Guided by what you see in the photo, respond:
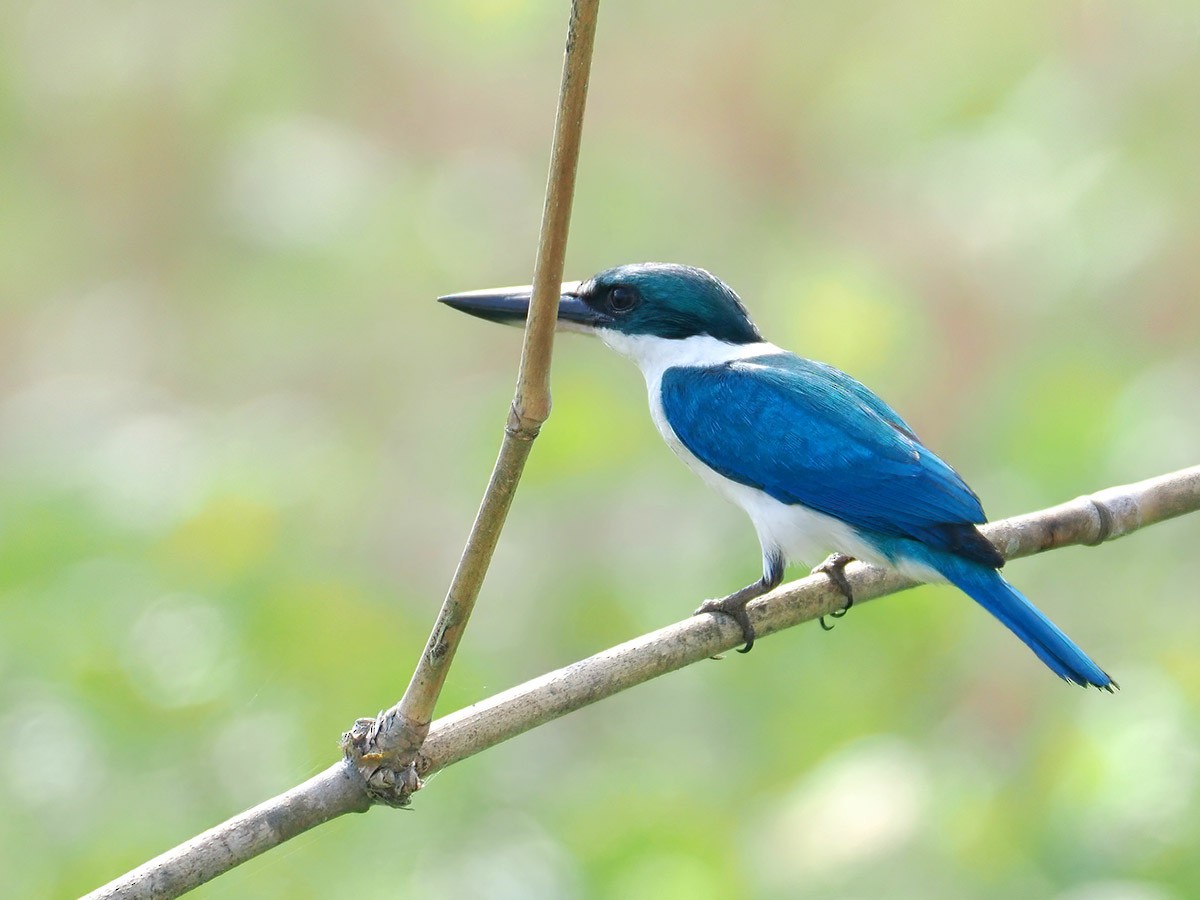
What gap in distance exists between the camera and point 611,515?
131 inches

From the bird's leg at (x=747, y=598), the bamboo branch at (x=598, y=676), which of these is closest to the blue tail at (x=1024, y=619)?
the bamboo branch at (x=598, y=676)

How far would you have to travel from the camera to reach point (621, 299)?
2945 millimetres

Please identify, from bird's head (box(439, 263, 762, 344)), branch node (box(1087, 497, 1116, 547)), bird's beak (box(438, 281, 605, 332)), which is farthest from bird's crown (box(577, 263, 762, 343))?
branch node (box(1087, 497, 1116, 547))

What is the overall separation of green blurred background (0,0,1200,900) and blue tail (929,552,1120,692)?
0.17 metres

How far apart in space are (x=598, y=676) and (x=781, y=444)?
90cm

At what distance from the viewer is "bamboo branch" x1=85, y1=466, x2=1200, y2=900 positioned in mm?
1700

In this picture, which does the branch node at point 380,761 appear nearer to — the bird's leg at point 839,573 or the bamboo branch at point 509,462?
the bamboo branch at point 509,462

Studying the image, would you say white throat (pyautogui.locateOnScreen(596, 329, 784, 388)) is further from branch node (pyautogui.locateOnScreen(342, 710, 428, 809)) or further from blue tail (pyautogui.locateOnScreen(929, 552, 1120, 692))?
branch node (pyautogui.locateOnScreen(342, 710, 428, 809))

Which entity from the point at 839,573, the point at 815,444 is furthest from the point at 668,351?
the point at 839,573

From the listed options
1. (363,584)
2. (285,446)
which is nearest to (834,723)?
(363,584)

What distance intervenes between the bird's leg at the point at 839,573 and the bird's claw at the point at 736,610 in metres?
0.15

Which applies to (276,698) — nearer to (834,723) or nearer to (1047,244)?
(834,723)

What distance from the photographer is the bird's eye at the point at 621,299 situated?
2.93 meters

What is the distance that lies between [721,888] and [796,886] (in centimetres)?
12
